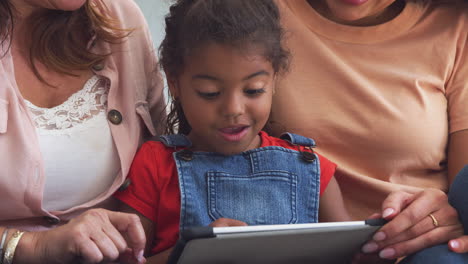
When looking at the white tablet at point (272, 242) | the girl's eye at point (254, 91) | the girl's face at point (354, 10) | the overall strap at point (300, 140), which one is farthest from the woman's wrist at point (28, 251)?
the girl's face at point (354, 10)

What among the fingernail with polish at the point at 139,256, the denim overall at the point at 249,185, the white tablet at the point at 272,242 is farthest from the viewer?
the denim overall at the point at 249,185

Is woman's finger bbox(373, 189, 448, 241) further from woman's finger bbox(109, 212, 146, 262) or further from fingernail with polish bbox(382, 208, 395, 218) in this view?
woman's finger bbox(109, 212, 146, 262)

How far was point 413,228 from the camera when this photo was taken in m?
0.98

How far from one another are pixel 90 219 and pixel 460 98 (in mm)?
820

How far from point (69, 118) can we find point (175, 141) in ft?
0.67

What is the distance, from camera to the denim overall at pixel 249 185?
3.65 ft

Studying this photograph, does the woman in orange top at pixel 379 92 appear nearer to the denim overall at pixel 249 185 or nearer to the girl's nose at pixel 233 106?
the denim overall at pixel 249 185

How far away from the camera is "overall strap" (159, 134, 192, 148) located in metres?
1.16

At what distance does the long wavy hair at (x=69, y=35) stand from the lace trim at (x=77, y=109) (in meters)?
0.05

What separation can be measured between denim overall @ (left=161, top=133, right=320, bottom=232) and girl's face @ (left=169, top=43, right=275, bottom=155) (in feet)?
0.14

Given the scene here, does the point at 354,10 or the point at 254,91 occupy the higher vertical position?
the point at 354,10

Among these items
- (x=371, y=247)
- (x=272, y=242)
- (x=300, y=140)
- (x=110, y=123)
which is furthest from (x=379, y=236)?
(x=110, y=123)

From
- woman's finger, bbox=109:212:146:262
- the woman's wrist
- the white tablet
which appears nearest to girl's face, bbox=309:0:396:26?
the white tablet

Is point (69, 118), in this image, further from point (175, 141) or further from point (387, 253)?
point (387, 253)
